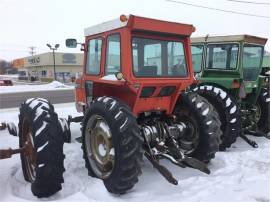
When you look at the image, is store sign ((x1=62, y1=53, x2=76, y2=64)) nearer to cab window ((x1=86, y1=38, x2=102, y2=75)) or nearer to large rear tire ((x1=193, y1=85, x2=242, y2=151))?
large rear tire ((x1=193, y1=85, x2=242, y2=151))

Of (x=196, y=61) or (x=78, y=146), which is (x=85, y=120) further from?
(x=196, y=61)

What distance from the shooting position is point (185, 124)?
5.29m

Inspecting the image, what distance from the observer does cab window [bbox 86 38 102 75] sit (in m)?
5.07

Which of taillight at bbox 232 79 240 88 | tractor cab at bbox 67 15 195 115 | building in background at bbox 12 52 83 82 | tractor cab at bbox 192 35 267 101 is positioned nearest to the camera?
tractor cab at bbox 67 15 195 115

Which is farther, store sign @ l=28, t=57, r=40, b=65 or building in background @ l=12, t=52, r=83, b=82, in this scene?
store sign @ l=28, t=57, r=40, b=65

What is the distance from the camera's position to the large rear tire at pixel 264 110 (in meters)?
7.93

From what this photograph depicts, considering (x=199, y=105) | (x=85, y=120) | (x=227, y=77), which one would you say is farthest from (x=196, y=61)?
(x=85, y=120)

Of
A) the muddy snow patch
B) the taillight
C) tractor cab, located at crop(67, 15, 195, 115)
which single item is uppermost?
tractor cab, located at crop(67, 15, 195, 115)

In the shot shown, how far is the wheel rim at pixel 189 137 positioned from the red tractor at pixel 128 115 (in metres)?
0.02

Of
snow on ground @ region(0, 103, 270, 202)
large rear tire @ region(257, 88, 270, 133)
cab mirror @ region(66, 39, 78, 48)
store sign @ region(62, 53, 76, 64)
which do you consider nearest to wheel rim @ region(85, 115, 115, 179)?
snow on ground @ region(0, 103, 270, 202)

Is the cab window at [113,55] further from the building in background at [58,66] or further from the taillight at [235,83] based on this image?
the building in background at [58,66]

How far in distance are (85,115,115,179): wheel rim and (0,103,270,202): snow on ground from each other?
0.19 m

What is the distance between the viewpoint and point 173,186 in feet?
14.2

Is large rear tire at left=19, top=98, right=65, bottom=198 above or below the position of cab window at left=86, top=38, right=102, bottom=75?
below
